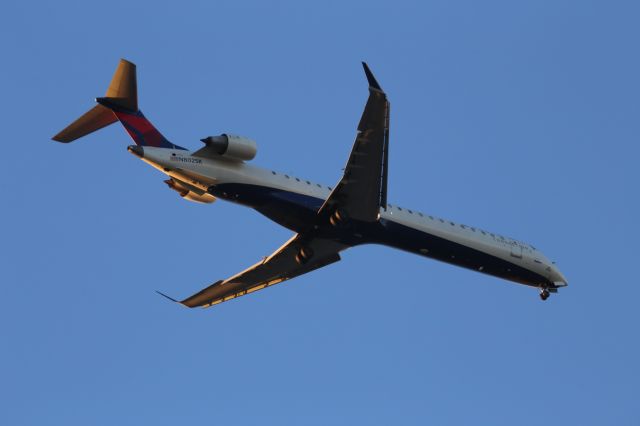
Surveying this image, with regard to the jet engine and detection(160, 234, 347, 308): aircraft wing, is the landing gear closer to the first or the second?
detection(160, 234, 347, 308): aircraft wing

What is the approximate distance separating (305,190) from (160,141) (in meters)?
5.64

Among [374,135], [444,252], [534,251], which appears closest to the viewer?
[374,135]

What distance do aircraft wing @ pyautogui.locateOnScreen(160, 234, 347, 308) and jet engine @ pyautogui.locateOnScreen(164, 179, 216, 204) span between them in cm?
380

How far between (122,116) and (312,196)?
7468 millimetres

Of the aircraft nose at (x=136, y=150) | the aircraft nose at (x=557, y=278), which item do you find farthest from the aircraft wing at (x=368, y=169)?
the aircraft nose at (x=557, y=278)

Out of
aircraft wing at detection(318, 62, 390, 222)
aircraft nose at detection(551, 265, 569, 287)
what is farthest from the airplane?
aircraft nose at detection(551, 265, 569, 287)

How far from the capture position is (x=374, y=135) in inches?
1326

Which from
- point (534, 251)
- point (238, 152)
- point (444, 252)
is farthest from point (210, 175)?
point (534, 251)

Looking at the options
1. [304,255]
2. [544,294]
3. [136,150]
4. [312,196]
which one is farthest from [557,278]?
[136,150]

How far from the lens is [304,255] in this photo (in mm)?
40062

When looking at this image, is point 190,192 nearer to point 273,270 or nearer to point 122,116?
point 122,116

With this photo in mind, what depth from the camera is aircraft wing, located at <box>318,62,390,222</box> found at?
32.5m

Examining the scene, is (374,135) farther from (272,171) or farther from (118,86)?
(118,86)

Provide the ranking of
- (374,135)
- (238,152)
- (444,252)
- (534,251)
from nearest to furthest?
(374,135)
(238,152)
(444,252)
(534,251)
